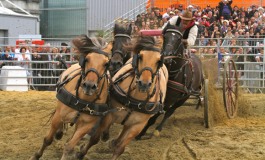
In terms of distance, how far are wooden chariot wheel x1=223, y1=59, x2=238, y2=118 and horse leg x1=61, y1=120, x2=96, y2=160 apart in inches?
157

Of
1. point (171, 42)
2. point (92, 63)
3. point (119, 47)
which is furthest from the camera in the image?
point (119, 47)

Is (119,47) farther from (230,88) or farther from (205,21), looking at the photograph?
(205,21)

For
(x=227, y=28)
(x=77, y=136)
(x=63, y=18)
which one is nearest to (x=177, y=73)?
(x=77, y=136)

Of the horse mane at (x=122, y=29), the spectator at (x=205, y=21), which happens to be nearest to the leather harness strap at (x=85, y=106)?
the horse mane at (x=122, y=29)

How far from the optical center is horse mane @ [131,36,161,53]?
21.1 feet

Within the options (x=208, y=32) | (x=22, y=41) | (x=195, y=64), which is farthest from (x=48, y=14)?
(x=195, y=64)

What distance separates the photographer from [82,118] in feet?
20.2

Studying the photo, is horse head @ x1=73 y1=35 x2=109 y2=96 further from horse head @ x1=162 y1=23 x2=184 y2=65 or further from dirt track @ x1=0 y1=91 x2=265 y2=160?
horse head @ x1=162 y1=23 x2=184 y2=65

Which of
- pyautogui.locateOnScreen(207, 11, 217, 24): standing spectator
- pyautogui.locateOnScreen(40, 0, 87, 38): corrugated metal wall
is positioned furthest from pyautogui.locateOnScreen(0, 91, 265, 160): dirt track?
pyautogui.locateOnScreen(40, 0, 87, 38): corrugated metal wall

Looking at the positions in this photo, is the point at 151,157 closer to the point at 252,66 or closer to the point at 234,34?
the point at 252,66

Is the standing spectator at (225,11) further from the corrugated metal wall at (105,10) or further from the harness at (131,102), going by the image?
the harness at (131,102)

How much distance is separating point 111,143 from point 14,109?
4.82 meters

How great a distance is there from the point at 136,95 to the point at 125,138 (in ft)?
1.86

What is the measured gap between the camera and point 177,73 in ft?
27.1
